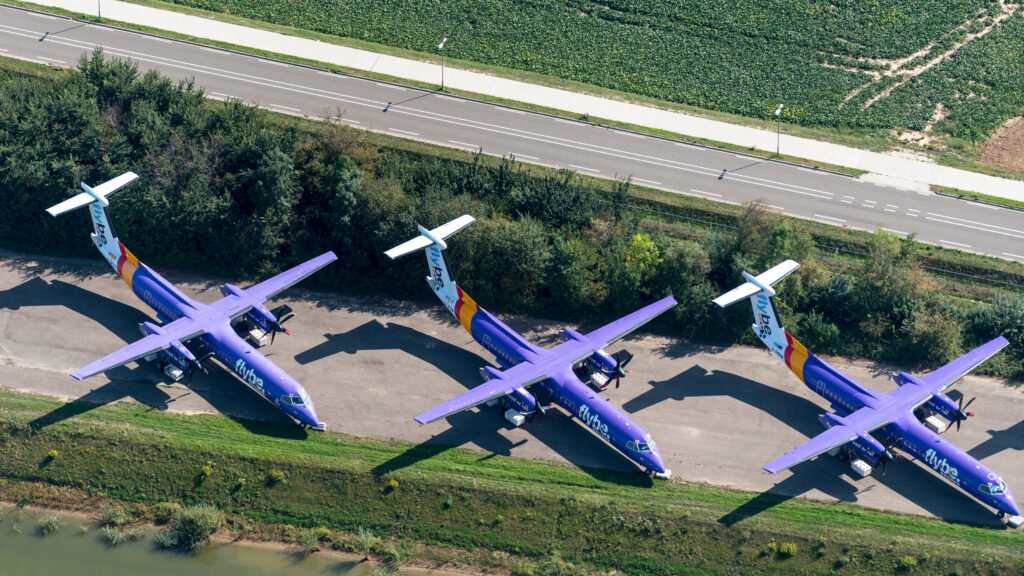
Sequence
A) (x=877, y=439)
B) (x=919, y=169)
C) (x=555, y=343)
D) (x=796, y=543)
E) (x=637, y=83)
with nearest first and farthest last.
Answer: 1. (x=796, y=543)
2. (x=877, y=439)
3. (x=555, y=343)
4. (x=919, y=169)
5. (x=637, y=83)

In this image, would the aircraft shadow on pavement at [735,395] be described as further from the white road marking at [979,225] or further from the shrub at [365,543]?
the white road marking at [979,225]

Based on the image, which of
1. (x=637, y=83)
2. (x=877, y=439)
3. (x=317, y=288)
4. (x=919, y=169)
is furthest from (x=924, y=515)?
(x=637, y=83)

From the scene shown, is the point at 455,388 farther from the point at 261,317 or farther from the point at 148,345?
the point at 148,345

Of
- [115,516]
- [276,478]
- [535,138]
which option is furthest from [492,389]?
[535,138]

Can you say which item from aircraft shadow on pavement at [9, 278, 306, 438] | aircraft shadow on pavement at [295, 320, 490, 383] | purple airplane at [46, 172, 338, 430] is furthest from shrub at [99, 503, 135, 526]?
aircraft shadow on pavement at [295, 320, 490, 383]

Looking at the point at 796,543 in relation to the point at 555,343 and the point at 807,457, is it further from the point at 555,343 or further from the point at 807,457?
the point at 555,343
